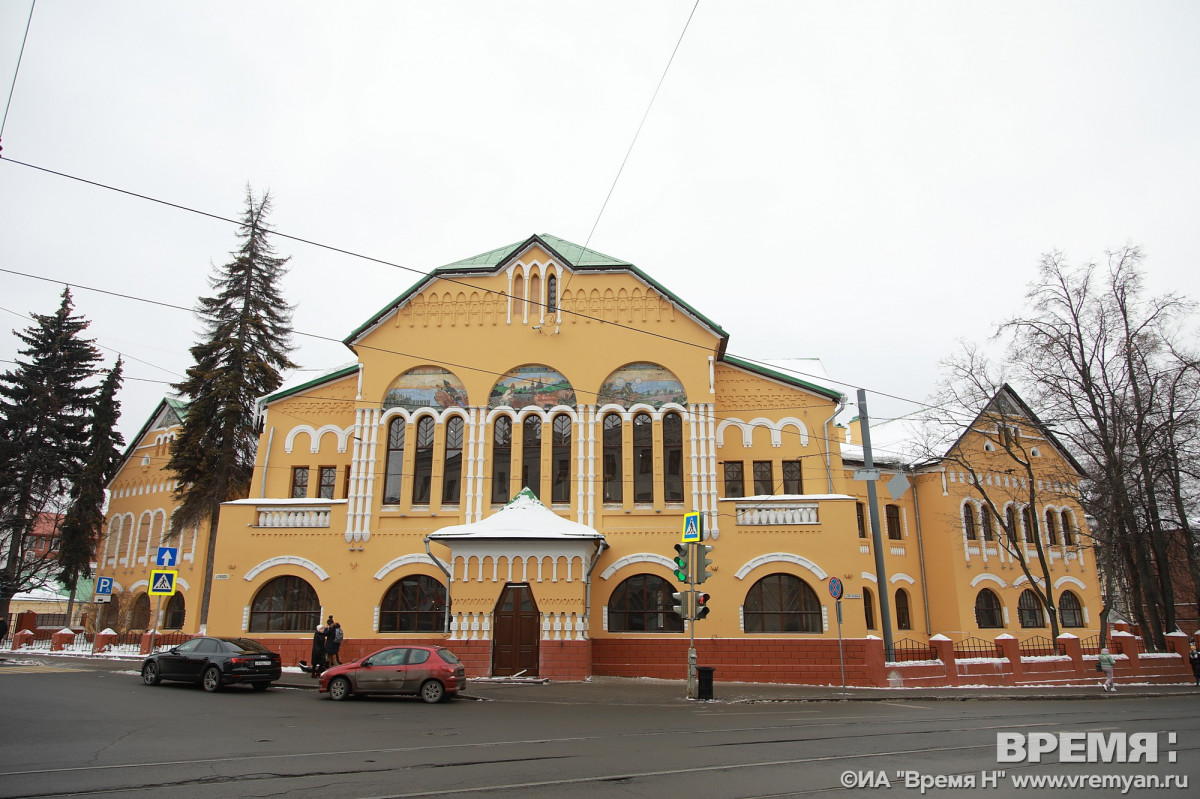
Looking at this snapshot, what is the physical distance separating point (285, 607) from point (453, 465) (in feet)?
22.4

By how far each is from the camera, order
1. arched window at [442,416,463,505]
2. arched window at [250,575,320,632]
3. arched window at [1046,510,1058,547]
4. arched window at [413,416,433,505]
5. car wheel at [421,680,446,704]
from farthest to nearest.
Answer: arched window at [1046,510,1058,547], arched window at [413,416,433,505], arched window at [442,416,463,505], arched window at [250,575,320,632], car wheel at [421,680,446,704]

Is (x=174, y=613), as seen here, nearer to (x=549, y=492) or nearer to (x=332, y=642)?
(x=332, y=642)

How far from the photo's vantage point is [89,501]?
3784 cm

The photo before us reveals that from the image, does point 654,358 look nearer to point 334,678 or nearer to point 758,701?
point 758,701

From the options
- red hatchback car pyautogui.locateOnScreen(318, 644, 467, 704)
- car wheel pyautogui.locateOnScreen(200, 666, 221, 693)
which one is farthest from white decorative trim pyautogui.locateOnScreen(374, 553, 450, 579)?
red hatchback car pyautogui.locateOnScreen(318, 644, 467, 704)

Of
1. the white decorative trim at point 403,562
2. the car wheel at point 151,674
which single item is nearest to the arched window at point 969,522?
the white decorative trim at point 403,562

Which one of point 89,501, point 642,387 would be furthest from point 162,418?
point 642,387

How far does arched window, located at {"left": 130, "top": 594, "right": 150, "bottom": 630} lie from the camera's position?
3709cm

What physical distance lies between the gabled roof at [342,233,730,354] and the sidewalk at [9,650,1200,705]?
10.8 metres

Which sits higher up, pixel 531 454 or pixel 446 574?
pixel 531 454

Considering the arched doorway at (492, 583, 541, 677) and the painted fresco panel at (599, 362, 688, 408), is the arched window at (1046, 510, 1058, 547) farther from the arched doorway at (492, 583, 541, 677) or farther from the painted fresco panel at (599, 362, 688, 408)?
the arched doorway at (492, 583, 541, 677)

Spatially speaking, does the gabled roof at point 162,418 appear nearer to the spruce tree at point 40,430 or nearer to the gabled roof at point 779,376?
the spruce tree at point 40,430

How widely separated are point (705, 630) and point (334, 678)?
11.0 meters

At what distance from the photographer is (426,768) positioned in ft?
29.3
